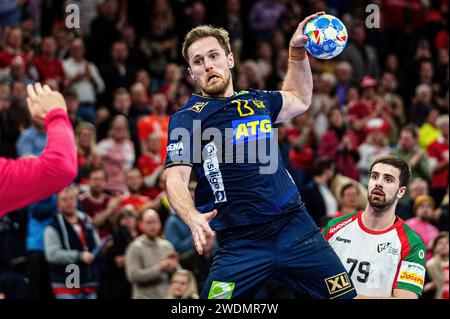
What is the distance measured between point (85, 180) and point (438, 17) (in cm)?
1125

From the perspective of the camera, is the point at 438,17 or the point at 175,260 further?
the point at 438,17

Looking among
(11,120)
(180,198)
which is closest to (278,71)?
(11,120)

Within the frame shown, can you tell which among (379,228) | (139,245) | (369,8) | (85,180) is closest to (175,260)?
(139,245)

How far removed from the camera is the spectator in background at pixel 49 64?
16969 mm

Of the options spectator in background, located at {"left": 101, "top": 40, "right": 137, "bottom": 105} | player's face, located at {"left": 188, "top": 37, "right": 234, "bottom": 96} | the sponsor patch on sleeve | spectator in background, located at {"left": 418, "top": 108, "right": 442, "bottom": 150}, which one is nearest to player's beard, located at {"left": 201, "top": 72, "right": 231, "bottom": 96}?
player's face, located at {"left": 188, "top": 37, "right": 234, "bottom": 96}

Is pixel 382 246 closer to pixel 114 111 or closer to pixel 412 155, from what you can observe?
pixel 412 155

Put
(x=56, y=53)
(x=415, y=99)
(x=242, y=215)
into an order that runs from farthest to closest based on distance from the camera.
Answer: (x=415, y=99) → (x=56, y=53) → (x=242, y=215)

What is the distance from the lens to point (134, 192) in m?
14.9

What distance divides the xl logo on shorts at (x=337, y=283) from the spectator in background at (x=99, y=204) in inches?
266

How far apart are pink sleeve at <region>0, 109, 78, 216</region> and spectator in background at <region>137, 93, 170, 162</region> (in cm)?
1033

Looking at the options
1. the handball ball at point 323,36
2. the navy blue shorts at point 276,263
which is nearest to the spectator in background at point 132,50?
the handball ball at point 323,36

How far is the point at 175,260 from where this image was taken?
504 inches

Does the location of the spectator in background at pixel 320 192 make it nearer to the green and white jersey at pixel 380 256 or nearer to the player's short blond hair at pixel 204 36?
the green and white jersey at pixel 380 256
